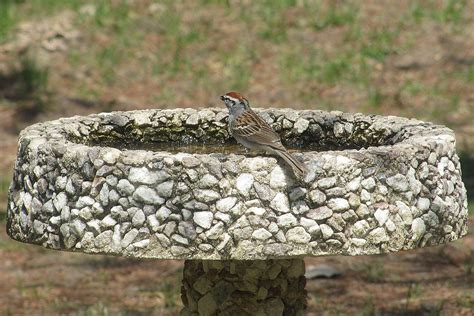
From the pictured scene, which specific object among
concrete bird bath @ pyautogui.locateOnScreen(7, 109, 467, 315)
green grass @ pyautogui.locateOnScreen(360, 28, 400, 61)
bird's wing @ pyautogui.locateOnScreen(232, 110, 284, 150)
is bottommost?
green grass @ pyautogui.locateOnScreen(360, 28, 400, 61)

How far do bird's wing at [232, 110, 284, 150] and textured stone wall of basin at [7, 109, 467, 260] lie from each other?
0.38 m

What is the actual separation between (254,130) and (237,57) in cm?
1091

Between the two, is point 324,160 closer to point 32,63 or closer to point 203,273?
point 203,273

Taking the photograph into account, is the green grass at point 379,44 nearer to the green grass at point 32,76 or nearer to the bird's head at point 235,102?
the green grass at point 32,76

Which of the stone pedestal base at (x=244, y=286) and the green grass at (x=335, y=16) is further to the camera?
the green grass at (x=335, y=16)

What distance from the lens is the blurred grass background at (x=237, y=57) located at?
51.9 feet

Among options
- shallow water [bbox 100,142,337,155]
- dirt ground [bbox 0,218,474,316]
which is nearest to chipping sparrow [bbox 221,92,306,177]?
shallow water [bbox 100,142,337,155]

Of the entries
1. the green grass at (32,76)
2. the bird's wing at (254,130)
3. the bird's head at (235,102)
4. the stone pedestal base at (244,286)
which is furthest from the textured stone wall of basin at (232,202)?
the green grass at (32,76)

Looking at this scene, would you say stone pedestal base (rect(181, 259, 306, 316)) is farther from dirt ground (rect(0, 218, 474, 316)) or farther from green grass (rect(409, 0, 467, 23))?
green grass (rect(409, 0, 467, 23))

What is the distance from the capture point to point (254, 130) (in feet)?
20.1

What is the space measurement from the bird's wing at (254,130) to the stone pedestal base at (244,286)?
3.28ft

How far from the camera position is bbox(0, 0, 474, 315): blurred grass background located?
51.9ft

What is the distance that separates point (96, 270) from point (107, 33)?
6.99m

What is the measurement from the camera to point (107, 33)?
1758 cm
